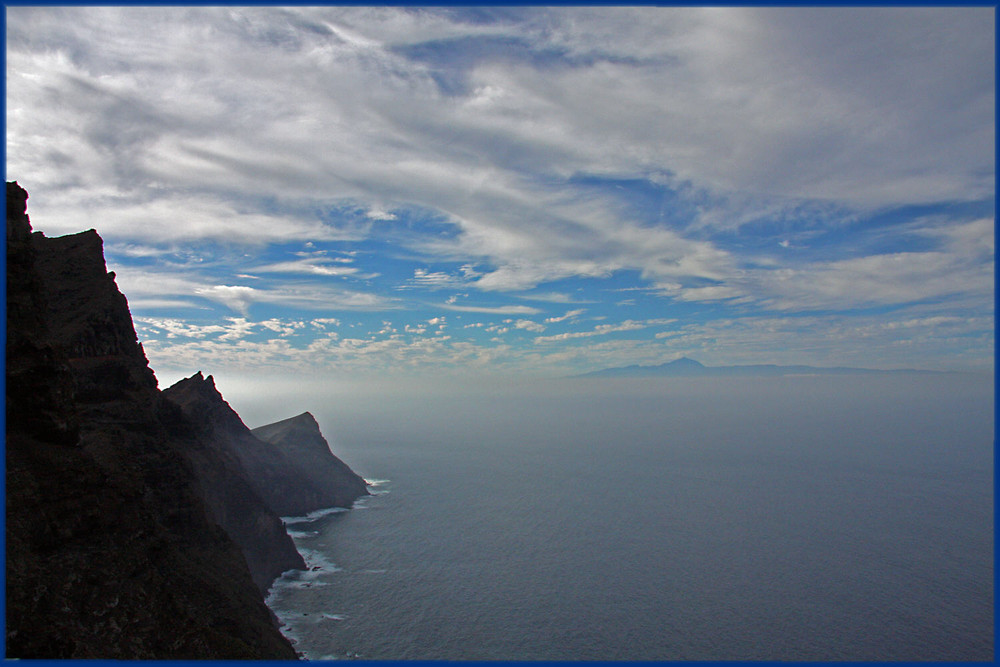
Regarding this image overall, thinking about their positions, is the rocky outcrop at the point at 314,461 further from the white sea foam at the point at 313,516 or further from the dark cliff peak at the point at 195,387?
the dark cliff peak at the point at 195,387

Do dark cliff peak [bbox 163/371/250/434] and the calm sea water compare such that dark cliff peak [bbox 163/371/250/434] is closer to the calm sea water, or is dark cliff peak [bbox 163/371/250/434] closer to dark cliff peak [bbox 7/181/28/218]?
the calm sea water

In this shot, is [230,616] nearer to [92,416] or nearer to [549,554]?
[92,416]

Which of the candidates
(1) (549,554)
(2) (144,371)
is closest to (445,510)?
(1) (549,554)

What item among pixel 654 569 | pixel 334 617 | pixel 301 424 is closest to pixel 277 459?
pixel 301 424

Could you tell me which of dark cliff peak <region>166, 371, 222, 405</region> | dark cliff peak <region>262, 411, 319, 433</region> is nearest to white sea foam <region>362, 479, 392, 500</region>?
dark cliff peak <region>262, 411, 319, 433</region>

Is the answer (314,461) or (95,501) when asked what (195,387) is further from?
(95,501)

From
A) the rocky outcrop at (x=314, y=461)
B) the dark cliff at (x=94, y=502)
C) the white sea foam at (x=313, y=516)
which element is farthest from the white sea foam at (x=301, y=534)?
the dark cliff at (x=94, y=502)
